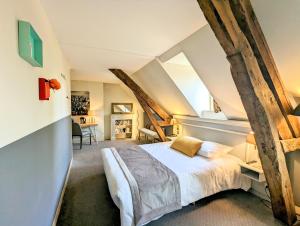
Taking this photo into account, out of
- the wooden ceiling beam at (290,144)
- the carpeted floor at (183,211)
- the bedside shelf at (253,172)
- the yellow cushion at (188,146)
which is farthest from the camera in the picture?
the yellow cushion at (188,146)

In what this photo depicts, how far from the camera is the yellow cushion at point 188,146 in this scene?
3.03 meters

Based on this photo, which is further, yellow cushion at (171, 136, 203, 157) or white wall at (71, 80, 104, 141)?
white wall at (71, 80, 104, 141)

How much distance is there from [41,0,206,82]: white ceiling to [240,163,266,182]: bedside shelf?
6.65 ft

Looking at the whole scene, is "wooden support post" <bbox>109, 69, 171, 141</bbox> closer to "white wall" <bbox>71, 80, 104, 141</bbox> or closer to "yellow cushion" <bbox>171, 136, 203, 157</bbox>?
"yellow cushion" <bbox>171, 136, 203, 157</bbox>

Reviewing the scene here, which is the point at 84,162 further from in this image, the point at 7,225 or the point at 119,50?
the point at 7,225

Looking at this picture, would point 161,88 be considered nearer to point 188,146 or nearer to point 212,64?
point 188,146

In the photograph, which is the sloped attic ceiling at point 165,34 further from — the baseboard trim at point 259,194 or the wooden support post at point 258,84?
the baseboard trim at point 259,194

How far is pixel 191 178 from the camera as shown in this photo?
7.37 feet

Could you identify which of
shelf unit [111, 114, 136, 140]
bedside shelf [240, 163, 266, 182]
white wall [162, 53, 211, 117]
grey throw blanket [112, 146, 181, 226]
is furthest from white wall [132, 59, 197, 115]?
shelf unit [111, 114, 136, 140]

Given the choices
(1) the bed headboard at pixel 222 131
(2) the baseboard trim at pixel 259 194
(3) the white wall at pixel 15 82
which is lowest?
(2) the baseboard trim at pixel 259 194

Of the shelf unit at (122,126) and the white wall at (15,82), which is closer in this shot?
the white wall at (15,82)

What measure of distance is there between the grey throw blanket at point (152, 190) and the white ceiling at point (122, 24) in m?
1.84

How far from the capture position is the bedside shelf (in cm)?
227

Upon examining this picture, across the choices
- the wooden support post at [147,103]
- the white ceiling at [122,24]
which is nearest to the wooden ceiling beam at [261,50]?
the white ceiling at [122,24]
